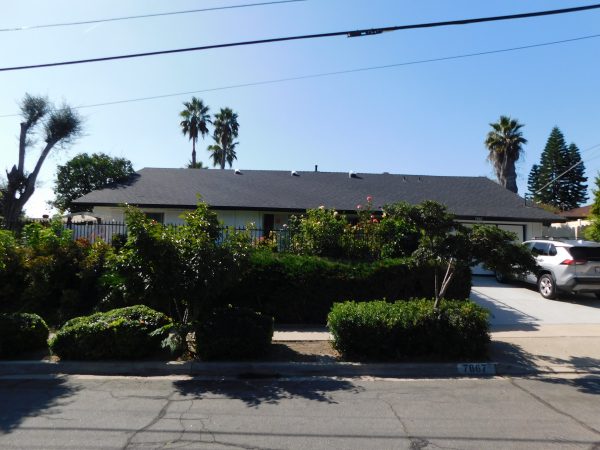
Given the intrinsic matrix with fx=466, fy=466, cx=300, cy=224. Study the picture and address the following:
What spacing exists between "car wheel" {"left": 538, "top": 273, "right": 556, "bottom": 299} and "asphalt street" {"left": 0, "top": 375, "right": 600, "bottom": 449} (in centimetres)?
655

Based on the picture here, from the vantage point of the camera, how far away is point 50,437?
4629mm

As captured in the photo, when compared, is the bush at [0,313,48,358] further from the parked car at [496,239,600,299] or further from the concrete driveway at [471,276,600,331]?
the parked car at [496,239,600,299]

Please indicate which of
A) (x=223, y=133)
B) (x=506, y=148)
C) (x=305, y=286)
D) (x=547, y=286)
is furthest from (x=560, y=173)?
(x=305, y=286)

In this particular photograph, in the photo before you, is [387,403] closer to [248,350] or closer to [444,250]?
[248,350]

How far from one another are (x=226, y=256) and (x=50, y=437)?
3586 mm

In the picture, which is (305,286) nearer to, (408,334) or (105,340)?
(408,334)

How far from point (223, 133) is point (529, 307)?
41085mm

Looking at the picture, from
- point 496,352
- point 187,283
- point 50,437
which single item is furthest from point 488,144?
point 50,437

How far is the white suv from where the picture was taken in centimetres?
1243

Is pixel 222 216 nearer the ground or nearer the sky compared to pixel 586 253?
nearer the sky

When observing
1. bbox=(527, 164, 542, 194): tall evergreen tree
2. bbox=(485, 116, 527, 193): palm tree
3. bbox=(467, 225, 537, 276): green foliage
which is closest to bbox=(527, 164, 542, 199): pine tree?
bbox=(527, 164, 542, 194): tall evergreen tree

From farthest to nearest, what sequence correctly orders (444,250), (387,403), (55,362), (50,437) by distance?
(444,250), (55,362), (387,403), (50,437)

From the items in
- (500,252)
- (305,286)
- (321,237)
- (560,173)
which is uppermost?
(560,173)

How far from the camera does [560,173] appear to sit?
66812mm
